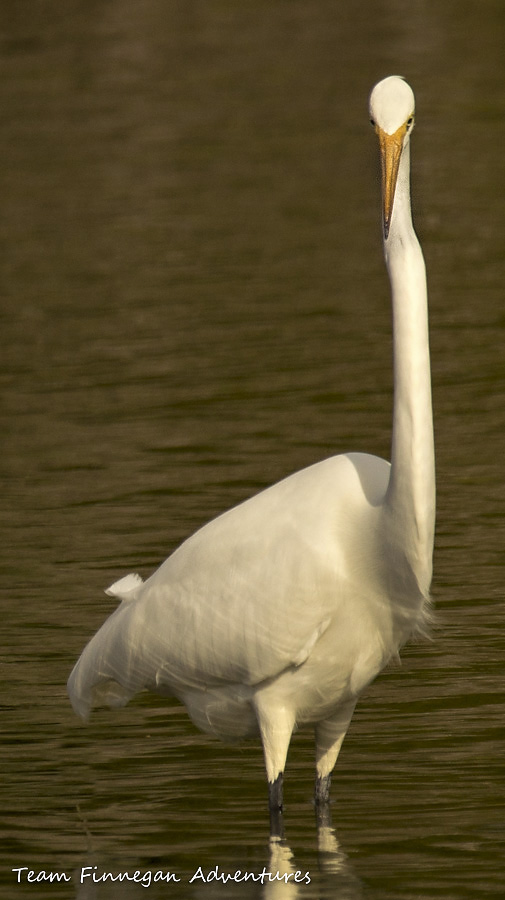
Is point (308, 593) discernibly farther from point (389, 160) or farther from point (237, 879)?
point (389, 160)

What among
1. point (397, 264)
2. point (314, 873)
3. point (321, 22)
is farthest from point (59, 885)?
point (321, 22)

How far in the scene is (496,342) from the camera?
10.7 m

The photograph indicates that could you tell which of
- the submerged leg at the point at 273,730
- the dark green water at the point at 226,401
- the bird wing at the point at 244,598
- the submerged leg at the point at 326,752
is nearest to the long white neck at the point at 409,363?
the bird wing at the point at 244,598

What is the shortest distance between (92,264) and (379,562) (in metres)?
9.07

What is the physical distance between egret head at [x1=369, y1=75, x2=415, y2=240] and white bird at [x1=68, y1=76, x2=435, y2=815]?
0.02m

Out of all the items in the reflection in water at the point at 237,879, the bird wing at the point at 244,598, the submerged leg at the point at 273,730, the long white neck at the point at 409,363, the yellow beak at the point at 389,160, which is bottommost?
the reflection in water at the point at 237,879

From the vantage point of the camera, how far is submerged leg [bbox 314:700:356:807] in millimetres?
5355

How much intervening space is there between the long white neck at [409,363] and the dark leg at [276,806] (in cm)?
104

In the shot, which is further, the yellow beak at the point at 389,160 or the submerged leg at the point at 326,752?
the submerged leg at the point at 326,752

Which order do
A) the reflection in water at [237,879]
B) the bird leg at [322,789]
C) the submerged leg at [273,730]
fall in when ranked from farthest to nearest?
the bird leg at [322,789]
the submerged leg at [273,730]
the reflection in water at [237,879]

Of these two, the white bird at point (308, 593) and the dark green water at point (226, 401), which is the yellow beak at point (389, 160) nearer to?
the white bird at point (308, 593)

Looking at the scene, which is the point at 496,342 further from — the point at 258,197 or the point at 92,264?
the point at 258,197

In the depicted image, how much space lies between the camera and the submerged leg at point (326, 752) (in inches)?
211

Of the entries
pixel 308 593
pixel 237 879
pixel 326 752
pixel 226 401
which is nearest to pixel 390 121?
pixel 308 593
